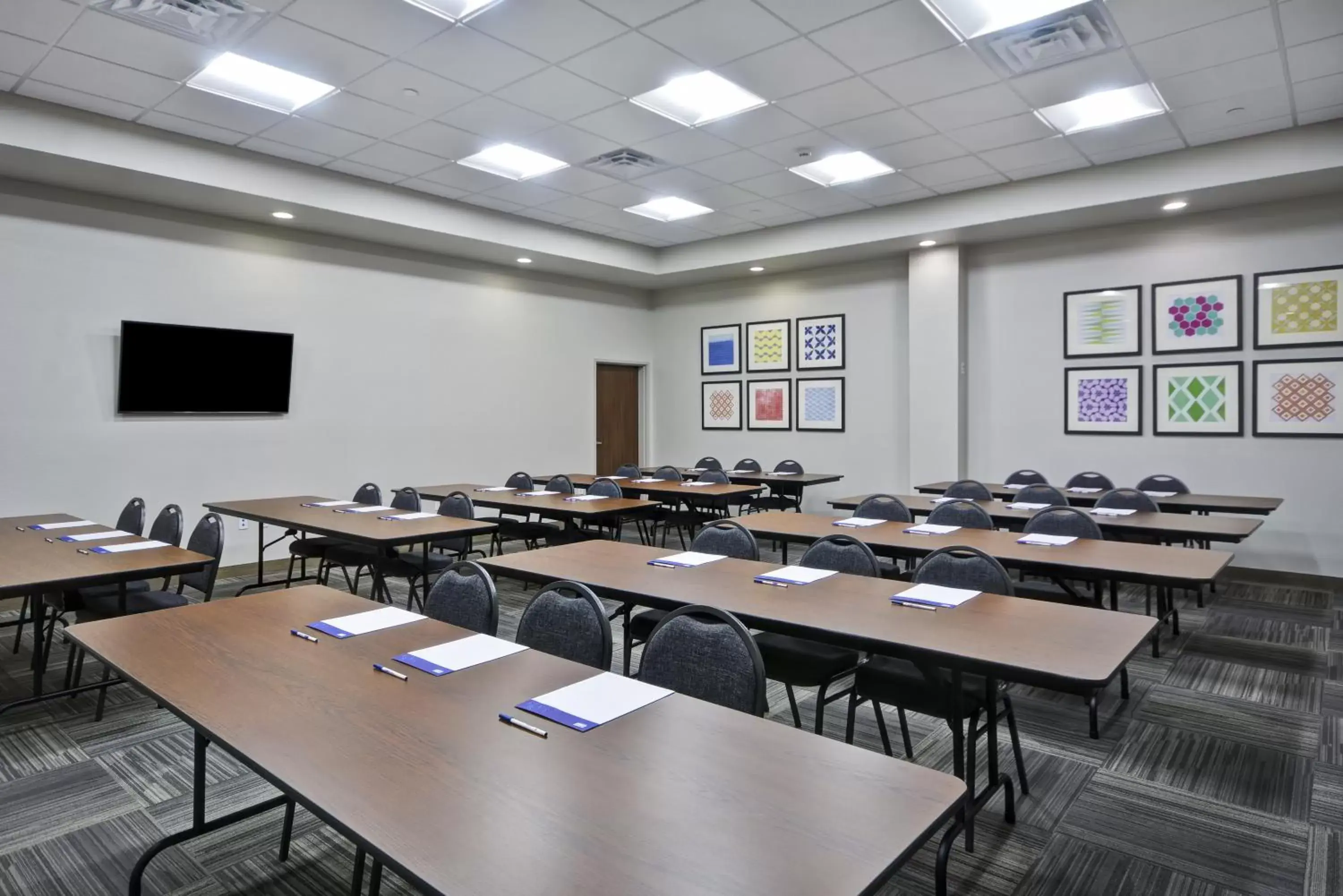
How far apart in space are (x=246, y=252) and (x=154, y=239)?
26.7 inches

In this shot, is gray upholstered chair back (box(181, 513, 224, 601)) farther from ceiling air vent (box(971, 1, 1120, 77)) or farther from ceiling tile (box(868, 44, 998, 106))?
ceiling air vent (box(971, 1, 1120, 77))

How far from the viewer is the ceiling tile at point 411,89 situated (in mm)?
4402

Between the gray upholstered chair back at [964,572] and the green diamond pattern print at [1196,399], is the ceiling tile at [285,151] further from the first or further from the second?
the green diamond pattern print at [1196,399]

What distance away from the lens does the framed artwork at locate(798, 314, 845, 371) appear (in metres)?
8.59

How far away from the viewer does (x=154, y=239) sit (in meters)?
6.08

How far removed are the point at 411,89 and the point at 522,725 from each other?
426 cm

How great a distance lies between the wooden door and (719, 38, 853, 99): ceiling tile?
5.48m

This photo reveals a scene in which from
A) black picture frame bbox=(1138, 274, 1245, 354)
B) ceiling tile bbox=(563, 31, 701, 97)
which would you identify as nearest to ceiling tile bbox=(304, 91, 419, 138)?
ceiling tile bbox=(563, 31, 701, 97)

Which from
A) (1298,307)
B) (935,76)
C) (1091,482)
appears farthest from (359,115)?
(1298,307)

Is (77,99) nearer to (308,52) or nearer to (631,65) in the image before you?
(308,52)

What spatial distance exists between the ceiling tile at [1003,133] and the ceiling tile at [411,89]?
134 inches

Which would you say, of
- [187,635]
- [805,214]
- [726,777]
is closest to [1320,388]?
[805,214]

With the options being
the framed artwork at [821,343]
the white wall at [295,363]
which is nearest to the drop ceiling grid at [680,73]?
the white wall at [295,363]

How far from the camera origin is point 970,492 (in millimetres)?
5855
